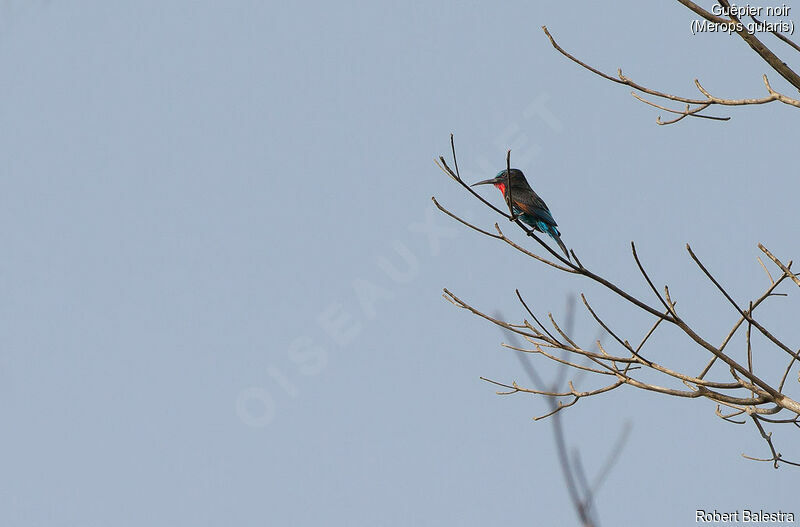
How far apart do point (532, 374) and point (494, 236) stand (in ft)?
6.75

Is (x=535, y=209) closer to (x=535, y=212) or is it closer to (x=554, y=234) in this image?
(x=535, y=212)

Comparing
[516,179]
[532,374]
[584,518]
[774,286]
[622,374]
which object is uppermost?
[516,179]

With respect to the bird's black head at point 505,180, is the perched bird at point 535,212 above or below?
below

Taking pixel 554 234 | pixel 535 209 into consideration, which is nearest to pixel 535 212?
pixel 535 209

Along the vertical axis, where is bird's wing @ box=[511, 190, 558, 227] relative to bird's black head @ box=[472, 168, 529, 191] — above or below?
below

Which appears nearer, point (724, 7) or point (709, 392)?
point (724, 7)

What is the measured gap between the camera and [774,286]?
456 cm

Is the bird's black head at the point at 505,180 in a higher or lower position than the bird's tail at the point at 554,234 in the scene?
higher

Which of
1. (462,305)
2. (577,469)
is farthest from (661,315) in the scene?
(577,469)

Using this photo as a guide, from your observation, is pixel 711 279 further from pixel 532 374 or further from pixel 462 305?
pixel 532 374

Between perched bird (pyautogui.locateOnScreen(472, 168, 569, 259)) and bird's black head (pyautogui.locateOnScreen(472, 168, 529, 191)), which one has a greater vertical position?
bird's black head (pyautogui.locateOnScreen(472, 168, 529, 191))

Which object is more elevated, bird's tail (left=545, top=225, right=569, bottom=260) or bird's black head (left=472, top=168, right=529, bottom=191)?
bird's black head (left=472, top=168, right=529, bottom=191)

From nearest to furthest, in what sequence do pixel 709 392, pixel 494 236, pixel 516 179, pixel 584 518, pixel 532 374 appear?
pixel 584 518
pixel 532 374
pixel 709 392
pixel 494 236
pixel 516 179

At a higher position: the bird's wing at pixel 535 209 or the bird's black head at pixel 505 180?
the bird's black head at pixel 505 180
